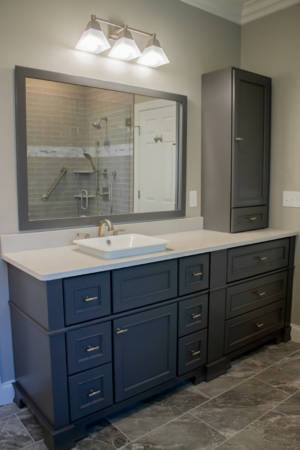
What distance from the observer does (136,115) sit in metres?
2.49

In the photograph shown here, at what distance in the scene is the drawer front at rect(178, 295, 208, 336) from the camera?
2113 mm

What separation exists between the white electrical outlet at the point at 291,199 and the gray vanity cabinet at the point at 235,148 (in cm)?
16

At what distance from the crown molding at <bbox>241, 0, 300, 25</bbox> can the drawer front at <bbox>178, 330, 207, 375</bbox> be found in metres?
2.36

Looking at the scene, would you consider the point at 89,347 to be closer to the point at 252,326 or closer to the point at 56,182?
the point at 56,182

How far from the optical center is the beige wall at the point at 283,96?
278 centimetres

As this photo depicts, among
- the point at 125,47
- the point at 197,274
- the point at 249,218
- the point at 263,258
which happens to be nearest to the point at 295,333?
the point at 263,258

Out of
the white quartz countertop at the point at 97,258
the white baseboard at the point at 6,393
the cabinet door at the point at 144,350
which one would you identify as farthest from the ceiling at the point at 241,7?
the white baseboard at the point at 6,393

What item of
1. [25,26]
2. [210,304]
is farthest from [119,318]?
[25,26]

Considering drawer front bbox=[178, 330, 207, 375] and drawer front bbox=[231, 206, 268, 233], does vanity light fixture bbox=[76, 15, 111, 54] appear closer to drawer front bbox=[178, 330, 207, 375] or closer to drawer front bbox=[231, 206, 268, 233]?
drawer front bbox=[231, 206, 268, 233]

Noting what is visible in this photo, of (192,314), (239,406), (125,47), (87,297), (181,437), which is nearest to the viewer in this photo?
(87,297)

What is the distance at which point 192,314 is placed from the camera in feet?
7.11

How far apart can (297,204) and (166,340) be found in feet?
4.80

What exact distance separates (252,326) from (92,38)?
203cm

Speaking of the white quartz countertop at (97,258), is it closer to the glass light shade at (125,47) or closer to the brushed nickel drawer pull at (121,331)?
the brushed nickel drawer pull at (121,331)
